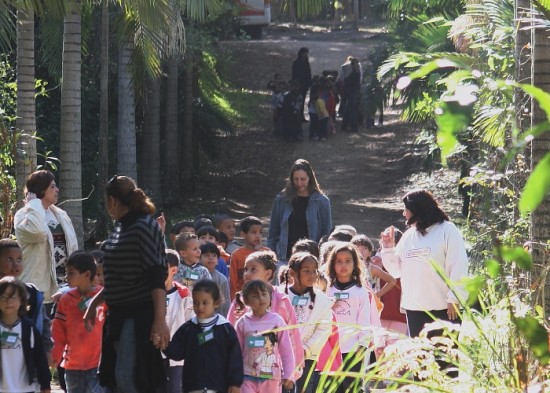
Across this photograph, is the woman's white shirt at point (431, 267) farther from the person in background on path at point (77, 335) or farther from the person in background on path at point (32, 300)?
the person in background on path at point (32, 300)

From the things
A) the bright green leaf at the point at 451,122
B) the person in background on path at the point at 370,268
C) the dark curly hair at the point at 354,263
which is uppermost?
the bright green leaf at the point at 451,122

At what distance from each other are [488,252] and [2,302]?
4.63 meters

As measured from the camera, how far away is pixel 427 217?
28.4 ft

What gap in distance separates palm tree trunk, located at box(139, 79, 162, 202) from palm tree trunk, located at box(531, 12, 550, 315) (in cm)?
1560

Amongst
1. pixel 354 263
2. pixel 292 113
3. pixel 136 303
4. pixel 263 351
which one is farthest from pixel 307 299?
pixel 292 113

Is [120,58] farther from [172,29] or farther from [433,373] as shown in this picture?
[433,373]

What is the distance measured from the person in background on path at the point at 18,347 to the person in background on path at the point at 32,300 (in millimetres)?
124

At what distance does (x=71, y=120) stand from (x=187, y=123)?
417 inches

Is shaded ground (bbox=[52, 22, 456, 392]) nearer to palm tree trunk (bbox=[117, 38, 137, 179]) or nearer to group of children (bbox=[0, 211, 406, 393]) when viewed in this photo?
palm tree trunk (bbox=[117, 38, 137, 179])

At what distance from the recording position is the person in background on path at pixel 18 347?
7176 mm

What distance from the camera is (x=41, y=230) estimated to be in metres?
9.13

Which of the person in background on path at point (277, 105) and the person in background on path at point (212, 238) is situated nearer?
the person in background on path at point (212, 238)

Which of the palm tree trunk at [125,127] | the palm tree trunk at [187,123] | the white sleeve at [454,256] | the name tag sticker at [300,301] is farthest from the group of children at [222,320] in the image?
the palm tree trunk at [187,123]

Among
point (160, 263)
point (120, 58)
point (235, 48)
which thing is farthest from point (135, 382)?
point (235, 48)
